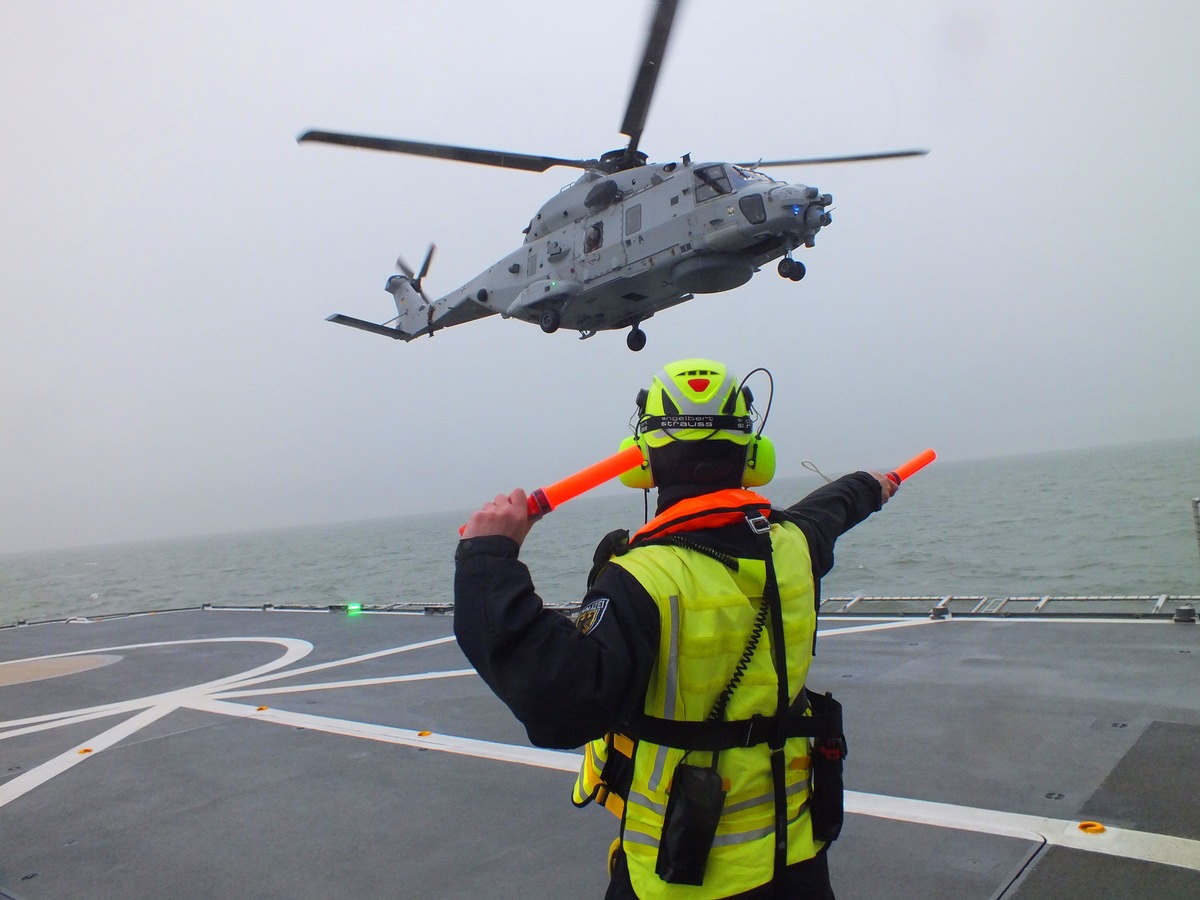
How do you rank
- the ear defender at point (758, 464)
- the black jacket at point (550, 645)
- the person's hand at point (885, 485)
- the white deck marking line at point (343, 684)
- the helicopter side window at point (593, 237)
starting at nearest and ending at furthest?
the black jacket at point (550, 645) < the ear defender at point (758, 464) < the person's hand at point (885, 485) < the white deck marking line at point (343, 684) < the helicopter side window at point (593, 237)

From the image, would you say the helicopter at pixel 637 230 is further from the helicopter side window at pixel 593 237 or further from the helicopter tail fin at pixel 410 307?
the helicopter tail fin at pixel 410 307

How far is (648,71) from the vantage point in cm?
904

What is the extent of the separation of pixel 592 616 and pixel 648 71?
859cm

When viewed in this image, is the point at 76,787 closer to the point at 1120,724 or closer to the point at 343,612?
the point at 1120,724

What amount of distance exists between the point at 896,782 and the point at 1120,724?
1.77 m

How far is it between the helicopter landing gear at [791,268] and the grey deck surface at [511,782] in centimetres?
507

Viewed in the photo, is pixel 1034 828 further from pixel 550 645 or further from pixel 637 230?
pixel 637 230

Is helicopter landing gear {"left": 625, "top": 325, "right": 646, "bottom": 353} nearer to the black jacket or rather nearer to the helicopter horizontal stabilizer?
the helicopter horizontal stabilizer

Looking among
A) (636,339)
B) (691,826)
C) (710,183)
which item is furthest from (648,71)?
(691,826)

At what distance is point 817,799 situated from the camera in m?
2.13

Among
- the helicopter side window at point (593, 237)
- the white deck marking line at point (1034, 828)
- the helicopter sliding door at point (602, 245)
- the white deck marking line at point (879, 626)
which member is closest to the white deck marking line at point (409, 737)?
the white deck marking line at point (1034, 828)

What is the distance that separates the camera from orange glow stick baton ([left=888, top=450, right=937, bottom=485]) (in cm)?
294

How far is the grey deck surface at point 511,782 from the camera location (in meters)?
3.73

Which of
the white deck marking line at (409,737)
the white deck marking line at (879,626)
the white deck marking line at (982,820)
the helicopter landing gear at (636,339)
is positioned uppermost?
the helicopter landing gear at (636,339)
